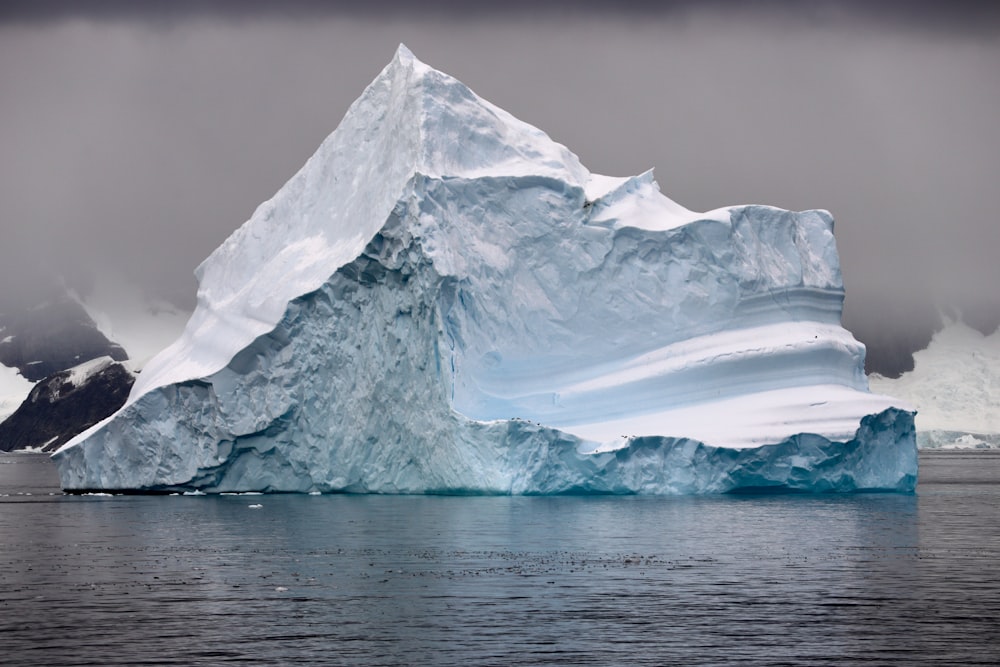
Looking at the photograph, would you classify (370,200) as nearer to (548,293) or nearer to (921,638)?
(548,293)

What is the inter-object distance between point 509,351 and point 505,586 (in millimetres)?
17789

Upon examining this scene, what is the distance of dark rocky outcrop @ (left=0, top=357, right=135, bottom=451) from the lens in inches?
5561

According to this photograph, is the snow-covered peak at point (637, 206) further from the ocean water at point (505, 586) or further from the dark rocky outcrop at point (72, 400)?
the dark rocky outcrop at point (72, 400)

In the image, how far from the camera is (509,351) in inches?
1602

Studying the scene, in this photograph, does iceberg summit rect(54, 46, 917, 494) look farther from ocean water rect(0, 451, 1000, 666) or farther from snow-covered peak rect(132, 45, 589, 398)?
ocean water rect(0, 451, 1000, 666)

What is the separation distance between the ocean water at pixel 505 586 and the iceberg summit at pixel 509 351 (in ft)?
6.55

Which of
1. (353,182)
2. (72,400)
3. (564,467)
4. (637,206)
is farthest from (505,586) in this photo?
(72,400)

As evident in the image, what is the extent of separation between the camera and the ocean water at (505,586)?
18328mm

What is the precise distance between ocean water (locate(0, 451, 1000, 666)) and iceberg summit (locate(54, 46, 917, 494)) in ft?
6.55

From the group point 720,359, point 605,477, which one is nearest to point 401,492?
point 605,477

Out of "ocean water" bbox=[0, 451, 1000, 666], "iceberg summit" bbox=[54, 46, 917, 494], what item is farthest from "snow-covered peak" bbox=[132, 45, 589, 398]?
"ocean water" bbox=[0, 451, 1000, 666]

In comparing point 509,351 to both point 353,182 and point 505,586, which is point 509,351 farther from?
point 505,586

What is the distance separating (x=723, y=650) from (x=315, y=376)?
2452cm

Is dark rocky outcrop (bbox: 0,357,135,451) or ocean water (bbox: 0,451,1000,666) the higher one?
dark rocky outcrop (bbox: 0,357,135,451)
